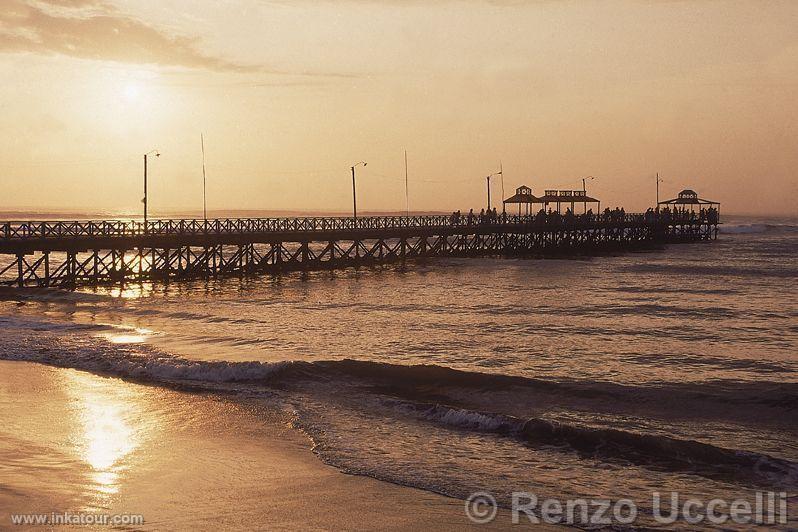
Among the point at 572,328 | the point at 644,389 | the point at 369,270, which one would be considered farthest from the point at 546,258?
the point at 644,389

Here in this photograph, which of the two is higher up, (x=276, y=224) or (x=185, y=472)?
(x=276, y=224)

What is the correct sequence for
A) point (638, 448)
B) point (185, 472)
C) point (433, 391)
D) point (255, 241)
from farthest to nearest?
point (255, 241) < point (433, 391) < point (638, 448) < point (185, 472)

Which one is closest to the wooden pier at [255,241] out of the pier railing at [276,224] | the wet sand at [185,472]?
the pier railing at [276,224]

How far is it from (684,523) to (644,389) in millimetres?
7848

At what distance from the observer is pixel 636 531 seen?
859 centimetres

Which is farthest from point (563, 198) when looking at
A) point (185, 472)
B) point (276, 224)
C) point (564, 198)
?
point (185, 472)

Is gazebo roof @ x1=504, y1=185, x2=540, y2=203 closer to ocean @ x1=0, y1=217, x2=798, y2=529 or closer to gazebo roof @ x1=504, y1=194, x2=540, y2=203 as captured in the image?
gazebo roof @ x1=504, y1=194, x2=540, y2=203

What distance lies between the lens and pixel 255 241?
50.3m

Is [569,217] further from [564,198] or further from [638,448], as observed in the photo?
[638,448]

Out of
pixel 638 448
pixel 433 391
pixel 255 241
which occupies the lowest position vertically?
pixel 638 448

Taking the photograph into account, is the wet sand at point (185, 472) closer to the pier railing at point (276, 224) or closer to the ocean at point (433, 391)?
the ocean at point (433, 391)

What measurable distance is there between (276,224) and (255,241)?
2.90 m

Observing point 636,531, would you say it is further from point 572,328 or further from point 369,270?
point 369,270

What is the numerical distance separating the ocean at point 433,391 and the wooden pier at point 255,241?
25.8 feet
